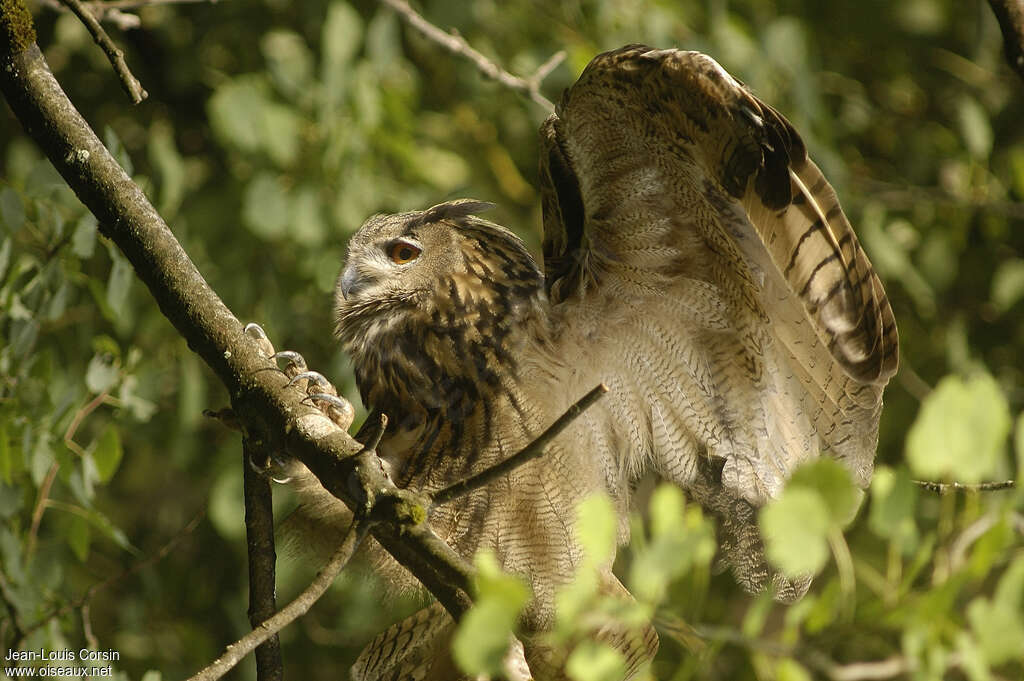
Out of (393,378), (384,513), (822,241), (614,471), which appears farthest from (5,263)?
(822,241)

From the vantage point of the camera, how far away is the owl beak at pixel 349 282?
7.95 ft

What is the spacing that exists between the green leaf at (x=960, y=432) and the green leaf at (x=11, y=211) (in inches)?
65.3

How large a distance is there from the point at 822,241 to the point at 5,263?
147cm

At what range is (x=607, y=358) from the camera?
7.29ft

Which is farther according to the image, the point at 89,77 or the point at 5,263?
the point at 89,77

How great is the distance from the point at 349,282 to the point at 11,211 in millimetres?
758

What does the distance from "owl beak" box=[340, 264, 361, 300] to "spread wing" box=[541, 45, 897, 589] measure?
0.45 m

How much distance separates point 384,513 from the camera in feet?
4.63

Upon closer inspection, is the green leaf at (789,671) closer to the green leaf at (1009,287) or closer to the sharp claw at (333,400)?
the sharp claw at (333,400)

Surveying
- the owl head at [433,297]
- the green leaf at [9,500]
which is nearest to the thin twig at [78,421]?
the green leaf at [9,500]

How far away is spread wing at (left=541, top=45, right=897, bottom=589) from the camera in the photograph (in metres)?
1.79

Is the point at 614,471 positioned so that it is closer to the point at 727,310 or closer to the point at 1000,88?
the point at 727,310

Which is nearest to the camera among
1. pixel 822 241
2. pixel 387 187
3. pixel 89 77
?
pixel 822 241

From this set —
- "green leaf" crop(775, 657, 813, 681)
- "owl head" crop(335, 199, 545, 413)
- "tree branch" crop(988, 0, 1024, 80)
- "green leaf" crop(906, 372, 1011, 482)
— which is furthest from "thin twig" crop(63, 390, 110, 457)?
"tree branch" crop(988, 0, 1024, 80)
